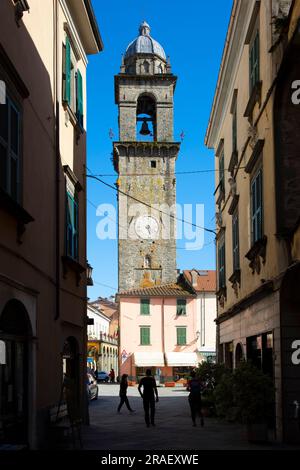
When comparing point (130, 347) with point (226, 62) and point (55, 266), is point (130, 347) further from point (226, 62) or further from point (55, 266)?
point (55, 266)

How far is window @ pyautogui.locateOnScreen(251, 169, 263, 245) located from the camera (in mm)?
15281

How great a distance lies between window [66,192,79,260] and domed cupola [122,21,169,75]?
188 ft

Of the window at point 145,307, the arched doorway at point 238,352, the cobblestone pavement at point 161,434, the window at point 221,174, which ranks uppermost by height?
the window at point 221,174

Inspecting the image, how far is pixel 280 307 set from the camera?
530 inches

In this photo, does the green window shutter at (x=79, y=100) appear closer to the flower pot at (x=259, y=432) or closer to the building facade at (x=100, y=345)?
the flower pot at (x=259, y=432)

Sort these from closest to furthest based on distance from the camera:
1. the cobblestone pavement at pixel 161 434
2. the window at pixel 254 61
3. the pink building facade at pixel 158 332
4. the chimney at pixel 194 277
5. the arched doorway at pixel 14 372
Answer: the arched doorway at pixel 14 372, the cobblestone pavement at pixel 161 434, the window at pixel 254 61, the pink building facade at pixel 158 332, the chimney at pixel 194 277

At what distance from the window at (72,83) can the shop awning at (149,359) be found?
42.3 metres

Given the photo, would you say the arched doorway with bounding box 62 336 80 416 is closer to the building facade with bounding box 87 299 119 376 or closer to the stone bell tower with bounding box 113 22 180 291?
the stone bell tower with bounding box 113 22 180 291

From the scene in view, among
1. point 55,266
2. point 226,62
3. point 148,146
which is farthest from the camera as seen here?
point 148,146

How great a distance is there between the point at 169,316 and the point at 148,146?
16847 mm

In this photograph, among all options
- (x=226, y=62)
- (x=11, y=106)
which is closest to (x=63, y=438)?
(x=11, y=106)

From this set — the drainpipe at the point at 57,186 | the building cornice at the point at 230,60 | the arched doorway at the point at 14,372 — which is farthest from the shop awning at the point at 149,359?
the arched doorway at the point at 14,372

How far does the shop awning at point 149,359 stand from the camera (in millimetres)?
58094

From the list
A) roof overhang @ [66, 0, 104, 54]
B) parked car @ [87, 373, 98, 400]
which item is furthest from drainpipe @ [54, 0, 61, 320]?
parked car @ [87, 373, 98, 400]
